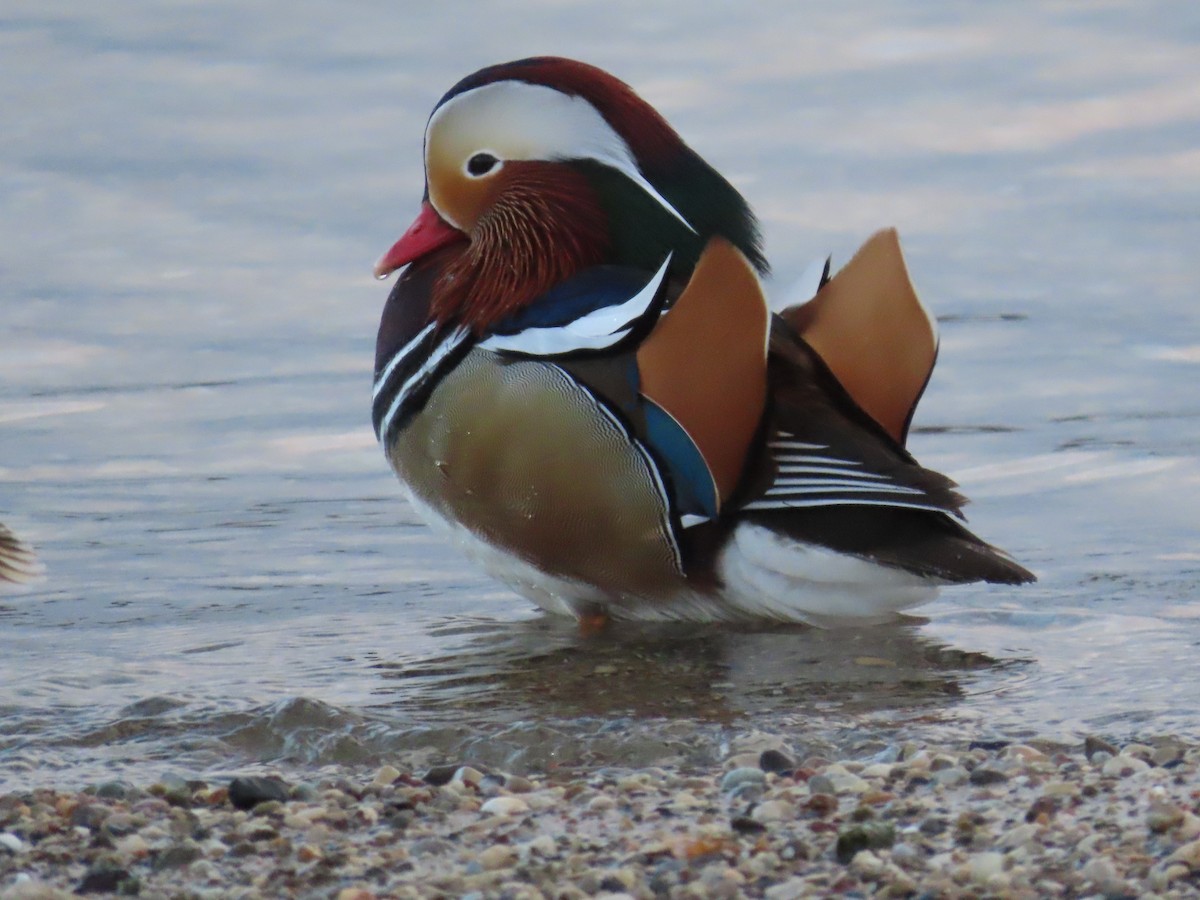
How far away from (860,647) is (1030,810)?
5.00 feet

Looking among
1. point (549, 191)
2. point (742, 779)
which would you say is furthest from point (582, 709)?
point (549, 191)

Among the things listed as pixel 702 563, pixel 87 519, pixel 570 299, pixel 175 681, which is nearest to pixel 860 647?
pixel 702 563

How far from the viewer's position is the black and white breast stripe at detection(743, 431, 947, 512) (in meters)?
4.39

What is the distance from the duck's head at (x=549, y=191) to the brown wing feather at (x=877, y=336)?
23cm

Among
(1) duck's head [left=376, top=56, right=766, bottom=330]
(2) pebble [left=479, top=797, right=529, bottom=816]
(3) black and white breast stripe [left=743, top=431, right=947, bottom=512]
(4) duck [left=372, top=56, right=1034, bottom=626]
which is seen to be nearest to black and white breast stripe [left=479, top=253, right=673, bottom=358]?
(4) duck [left=372, top=56, right=1034, bottom=626]

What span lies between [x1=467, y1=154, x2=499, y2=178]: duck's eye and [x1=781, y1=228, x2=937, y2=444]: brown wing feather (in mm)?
804

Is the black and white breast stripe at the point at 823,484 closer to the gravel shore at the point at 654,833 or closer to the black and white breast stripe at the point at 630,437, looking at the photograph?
the black and white breast stripe at the point at 630,437

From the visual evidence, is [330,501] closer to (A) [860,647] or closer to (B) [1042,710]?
(A) [860,647]

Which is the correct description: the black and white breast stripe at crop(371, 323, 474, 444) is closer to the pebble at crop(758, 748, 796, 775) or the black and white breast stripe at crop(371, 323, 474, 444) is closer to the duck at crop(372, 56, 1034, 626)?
the duck at crop(372, 56, 1034, 626)

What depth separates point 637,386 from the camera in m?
4.54

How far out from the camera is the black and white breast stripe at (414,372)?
188 inches

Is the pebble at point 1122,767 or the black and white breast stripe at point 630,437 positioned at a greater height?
the black and white breast stripe at point 630,437

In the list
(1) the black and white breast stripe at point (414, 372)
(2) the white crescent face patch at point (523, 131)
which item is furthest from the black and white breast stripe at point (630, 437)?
(2) the white crescent face patch at point (523, 131)

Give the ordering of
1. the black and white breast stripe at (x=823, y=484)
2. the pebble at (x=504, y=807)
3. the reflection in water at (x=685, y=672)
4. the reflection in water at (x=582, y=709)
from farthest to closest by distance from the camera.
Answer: the black and white breast stripe at (x=823, y=484)
the reflection in water at (x=685, y=672)
the reflection in water at (x=582, y=709)
the pebble at (x=504, y=807)
